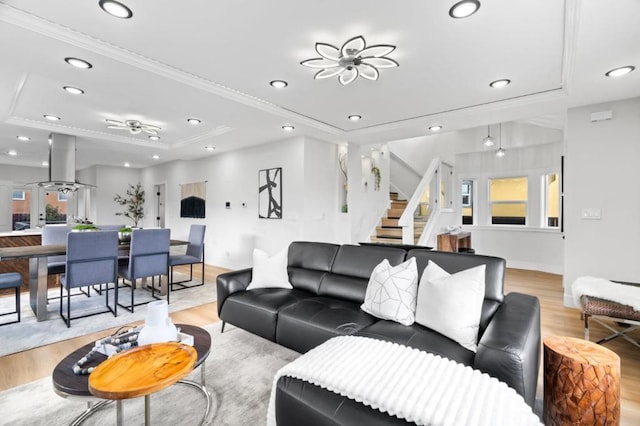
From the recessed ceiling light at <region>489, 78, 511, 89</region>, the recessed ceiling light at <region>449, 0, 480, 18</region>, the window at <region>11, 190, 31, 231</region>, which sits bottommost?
the window at <region>11, 190, 31, 231</region>

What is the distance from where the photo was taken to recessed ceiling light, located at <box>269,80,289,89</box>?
3094 millimetres

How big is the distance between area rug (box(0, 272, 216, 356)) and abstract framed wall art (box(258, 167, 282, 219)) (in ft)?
5.51

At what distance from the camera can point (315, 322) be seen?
7.16 feet

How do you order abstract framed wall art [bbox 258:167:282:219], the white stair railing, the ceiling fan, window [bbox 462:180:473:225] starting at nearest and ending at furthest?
1. the ceiling fan
2. the white stair railing
3. abstract framed wall art [bbox 258:167:282:219]
4. window [bbox 462:180:473:225]

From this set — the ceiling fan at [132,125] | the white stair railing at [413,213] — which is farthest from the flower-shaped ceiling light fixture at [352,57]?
the ceiling fan at [132,125]

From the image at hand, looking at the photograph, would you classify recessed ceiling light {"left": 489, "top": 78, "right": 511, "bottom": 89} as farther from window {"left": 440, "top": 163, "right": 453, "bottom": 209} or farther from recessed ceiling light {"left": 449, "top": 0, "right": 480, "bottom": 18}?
window {"left": 440, "top": 163, "right": 453, "bottom": 209}

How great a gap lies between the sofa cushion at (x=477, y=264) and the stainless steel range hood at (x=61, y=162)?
5518mm

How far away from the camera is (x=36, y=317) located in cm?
341

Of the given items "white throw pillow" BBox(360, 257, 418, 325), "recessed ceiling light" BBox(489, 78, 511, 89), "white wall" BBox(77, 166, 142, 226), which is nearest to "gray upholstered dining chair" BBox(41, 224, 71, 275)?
"white wall" BBox(77, 166, 142, 226)

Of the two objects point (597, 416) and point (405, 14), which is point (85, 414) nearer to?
point (597, 416)

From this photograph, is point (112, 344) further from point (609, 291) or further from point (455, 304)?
point (609, 291)

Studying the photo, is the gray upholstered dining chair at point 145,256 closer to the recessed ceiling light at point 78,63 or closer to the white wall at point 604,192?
the recessed ceiling light at point 78,63

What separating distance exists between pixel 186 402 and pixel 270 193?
3.96m

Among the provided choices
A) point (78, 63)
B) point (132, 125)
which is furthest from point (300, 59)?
point (132, 125)
